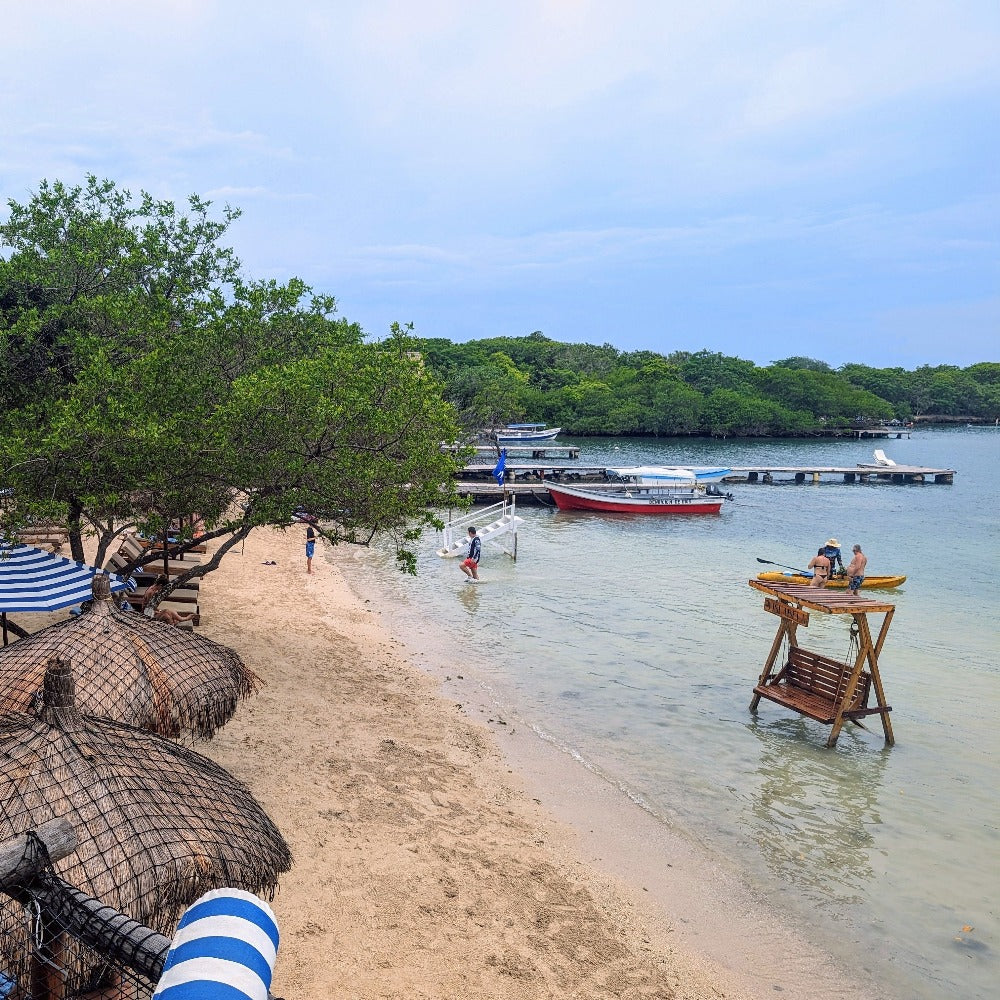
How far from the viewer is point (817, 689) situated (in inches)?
543

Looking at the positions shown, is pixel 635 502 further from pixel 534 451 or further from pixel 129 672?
pixel 534 451

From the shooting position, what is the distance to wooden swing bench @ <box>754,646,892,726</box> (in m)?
13.3

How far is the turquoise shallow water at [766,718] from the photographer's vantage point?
948 centimetres

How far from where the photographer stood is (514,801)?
441 inches

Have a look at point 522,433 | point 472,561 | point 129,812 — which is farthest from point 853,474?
point 129,812

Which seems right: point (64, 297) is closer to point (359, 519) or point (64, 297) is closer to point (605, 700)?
point (359, 519)

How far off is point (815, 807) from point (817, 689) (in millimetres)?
2630

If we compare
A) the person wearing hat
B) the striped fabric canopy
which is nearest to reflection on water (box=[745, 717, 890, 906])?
the striped fabric canopy

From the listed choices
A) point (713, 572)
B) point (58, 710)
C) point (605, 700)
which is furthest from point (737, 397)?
point (58, 710)

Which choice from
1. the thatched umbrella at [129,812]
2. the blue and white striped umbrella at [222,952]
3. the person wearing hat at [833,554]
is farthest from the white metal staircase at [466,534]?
the blue and white striped umbrella at [222,952]

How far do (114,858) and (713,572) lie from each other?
26.0 meters

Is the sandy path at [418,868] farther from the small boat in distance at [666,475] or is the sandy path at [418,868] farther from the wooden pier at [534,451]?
the wooden pier at [534,451]

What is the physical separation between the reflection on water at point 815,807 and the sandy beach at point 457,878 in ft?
3.56

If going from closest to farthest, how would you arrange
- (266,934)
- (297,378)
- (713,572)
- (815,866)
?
1. (266,934)
2. (815,866)
3. (297,378)
4. (713,572)
